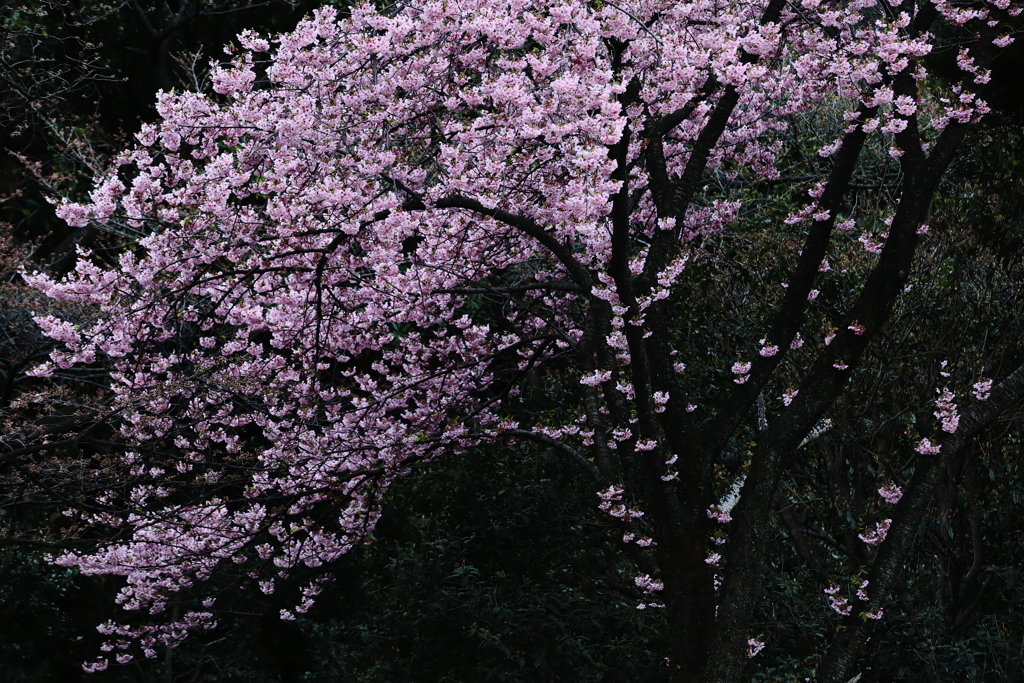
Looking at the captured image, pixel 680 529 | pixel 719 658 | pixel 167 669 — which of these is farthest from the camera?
pixel 167 669

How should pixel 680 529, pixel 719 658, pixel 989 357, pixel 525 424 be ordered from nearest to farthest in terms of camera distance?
pixel 719 658 → pixel 680 529 → pixel 989 357 → pixel 525 424

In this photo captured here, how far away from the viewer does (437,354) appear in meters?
8.61

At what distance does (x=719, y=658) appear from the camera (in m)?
5.07

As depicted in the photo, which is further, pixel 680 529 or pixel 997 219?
pixel 997 219

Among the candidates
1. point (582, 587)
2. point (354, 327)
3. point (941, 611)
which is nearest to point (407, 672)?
point (582, 587)

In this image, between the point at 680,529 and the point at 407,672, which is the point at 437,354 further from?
the point at 680,529

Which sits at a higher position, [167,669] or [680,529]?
[167,669]

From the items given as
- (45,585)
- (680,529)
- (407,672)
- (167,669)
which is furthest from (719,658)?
(45,585)

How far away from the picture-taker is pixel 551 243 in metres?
5.72

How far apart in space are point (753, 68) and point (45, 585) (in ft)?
30.8

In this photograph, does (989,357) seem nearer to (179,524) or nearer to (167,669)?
(179,524)

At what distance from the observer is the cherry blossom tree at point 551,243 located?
17.3 ft

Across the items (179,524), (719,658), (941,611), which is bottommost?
(719,658)

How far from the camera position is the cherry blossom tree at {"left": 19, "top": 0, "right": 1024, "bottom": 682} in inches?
207
